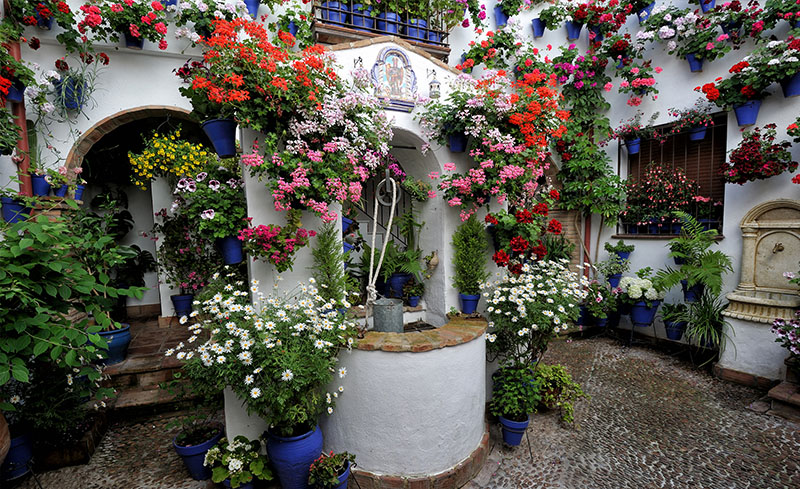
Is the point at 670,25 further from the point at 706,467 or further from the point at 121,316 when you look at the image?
the point at 121,316

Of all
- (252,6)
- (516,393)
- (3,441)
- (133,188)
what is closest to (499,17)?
(252,6)

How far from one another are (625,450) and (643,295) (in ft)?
9.33

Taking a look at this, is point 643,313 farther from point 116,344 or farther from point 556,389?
point 116,344

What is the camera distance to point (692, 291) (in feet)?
16.1

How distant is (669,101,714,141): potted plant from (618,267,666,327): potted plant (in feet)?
6.44

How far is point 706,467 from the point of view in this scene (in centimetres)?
282

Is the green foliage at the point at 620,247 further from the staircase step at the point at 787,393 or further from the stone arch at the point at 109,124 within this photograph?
the stone arch at the point at 109,124

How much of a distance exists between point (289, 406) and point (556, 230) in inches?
114

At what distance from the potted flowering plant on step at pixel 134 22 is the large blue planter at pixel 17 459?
3.81 m

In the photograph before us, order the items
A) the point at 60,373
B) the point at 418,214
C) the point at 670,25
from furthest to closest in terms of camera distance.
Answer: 1. the point at 670,25
2. the point at 418,214
3. the point at 60,373

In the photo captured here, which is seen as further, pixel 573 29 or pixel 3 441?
pixel 573 29

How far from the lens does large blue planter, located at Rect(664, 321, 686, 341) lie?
16.2 feet

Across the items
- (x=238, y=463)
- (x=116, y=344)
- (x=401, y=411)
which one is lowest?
(x=238, y=463)

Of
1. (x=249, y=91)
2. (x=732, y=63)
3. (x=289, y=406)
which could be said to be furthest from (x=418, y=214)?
(x=732, y=63)
